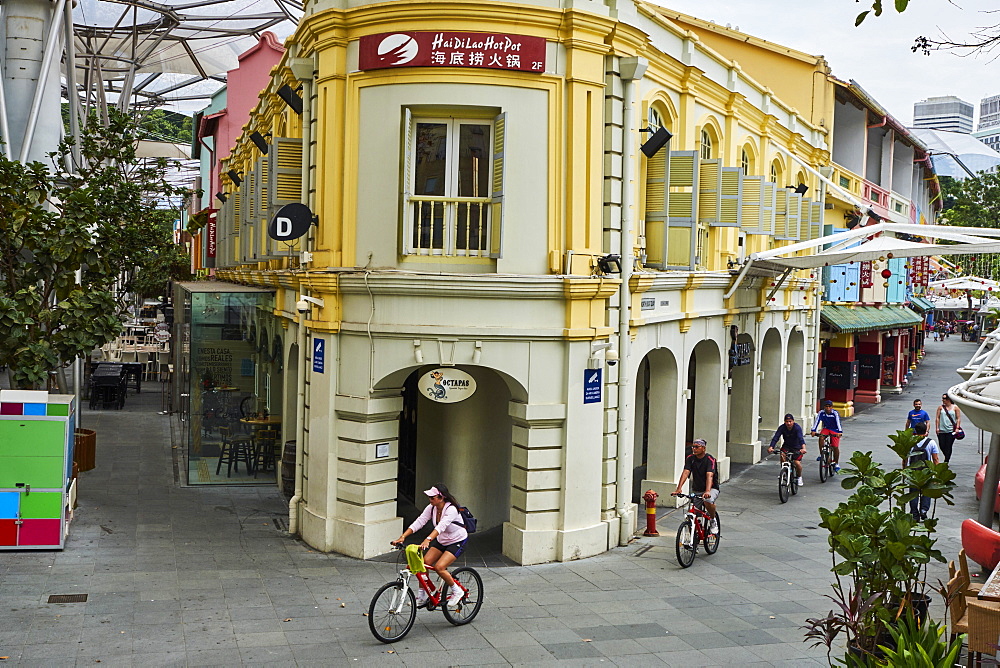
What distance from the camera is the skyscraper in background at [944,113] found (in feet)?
350

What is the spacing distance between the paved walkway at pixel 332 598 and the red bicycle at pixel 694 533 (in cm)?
23

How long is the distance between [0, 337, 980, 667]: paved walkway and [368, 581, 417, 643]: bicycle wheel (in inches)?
5.2

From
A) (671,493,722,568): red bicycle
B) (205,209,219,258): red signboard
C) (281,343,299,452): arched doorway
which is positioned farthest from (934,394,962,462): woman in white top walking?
(205,209,219,258): red signboard

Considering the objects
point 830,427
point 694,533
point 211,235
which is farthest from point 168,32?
point 694,533

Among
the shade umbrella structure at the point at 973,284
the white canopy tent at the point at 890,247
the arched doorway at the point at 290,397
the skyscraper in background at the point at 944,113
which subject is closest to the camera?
the white canopy tent at the point at 890,247

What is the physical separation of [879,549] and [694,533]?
244 inches

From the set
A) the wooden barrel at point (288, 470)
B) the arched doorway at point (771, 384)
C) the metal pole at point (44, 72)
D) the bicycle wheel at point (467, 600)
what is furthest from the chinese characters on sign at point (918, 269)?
the bicycle wheel at point (467, 600)

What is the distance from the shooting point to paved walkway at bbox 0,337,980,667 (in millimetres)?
10859

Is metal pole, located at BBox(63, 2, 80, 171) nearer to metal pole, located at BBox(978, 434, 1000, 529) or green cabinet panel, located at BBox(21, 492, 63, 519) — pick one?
green cabinet panel, located at BBox(21, 492, 63, 519)

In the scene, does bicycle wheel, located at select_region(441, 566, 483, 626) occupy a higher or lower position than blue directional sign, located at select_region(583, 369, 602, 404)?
lower

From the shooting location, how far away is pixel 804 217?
2561 cm

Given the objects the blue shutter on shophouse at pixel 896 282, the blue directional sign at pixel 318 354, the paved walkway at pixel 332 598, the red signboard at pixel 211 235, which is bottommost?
the paved walkway at pixel 332 598

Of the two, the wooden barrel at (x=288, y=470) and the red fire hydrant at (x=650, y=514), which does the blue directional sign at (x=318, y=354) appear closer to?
the wooden barrel at (x=288, y=470)

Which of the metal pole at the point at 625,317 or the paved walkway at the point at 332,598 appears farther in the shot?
the metal pole at the point at 625,317
